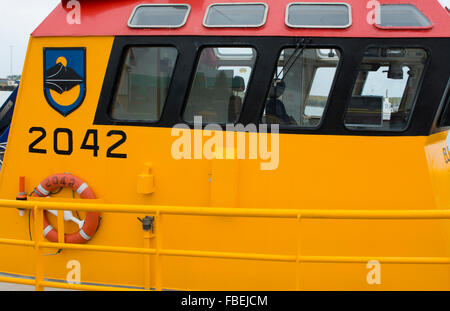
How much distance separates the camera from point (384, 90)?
3.66 metres

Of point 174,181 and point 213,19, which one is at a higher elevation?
point 213,19

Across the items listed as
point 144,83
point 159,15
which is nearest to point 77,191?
point 144,83

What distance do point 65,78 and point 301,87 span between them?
213 cm

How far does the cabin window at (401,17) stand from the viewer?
3520mm

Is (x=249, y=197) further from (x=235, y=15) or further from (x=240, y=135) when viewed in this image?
(x=235, y=15)

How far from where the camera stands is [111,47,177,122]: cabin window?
391 cm

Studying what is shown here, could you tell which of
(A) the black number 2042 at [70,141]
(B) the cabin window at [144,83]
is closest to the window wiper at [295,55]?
(B) the cabin window at [144,83]

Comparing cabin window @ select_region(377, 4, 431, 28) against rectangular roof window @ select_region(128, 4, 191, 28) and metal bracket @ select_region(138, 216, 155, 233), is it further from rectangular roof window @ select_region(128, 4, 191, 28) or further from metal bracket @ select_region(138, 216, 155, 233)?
metal bracket @ select_region(138, 216, 155, 233)

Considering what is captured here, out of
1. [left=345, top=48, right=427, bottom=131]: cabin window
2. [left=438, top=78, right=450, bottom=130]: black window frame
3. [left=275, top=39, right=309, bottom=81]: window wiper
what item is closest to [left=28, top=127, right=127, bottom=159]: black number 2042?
[left=275, top=39, right=309, bottom=81]: window wiper

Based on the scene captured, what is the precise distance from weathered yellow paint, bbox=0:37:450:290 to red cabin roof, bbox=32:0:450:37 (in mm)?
125

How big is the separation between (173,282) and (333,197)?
157cm

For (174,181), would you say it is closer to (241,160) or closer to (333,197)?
(241,160)
